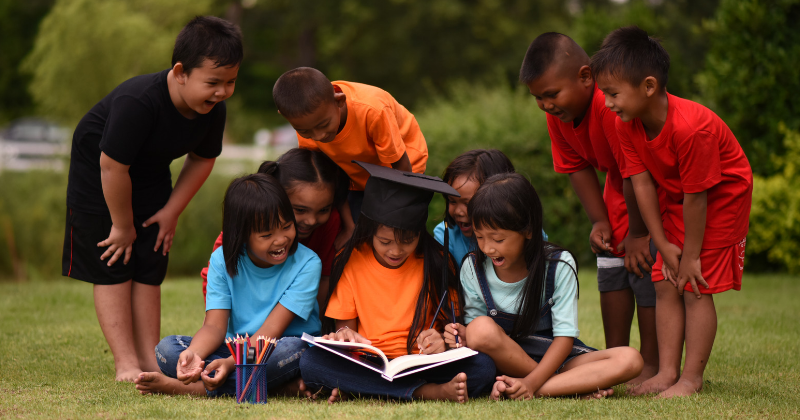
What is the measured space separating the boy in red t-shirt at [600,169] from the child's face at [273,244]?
141 cm

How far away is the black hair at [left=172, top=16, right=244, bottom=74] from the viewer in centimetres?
341

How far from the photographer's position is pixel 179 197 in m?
3.95

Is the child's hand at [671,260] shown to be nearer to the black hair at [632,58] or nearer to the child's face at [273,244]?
the black hair at [632,58]

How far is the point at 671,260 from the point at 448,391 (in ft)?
4.08

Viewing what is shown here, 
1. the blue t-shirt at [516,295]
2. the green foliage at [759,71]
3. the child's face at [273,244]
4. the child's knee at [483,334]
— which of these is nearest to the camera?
the child's knee at [483,334]

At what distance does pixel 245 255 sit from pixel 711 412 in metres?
2.20

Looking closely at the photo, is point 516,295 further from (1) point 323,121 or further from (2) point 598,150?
(1) point 323,121

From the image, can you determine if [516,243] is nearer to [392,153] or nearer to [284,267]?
[392,153]

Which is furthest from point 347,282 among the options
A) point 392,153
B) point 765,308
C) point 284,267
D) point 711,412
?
point 765,308

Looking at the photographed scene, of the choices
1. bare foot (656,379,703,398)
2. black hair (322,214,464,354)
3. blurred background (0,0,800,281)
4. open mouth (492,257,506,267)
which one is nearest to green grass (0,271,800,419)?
bare foot (656,379,703,398)

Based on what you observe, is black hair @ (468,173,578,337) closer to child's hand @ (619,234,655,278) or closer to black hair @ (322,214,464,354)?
black hair @ (322,214,464,354)

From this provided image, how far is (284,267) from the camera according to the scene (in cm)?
338

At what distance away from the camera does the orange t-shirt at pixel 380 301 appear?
330 cm

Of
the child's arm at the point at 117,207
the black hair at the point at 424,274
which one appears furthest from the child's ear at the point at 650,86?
the child's arm at the point at 117,207
